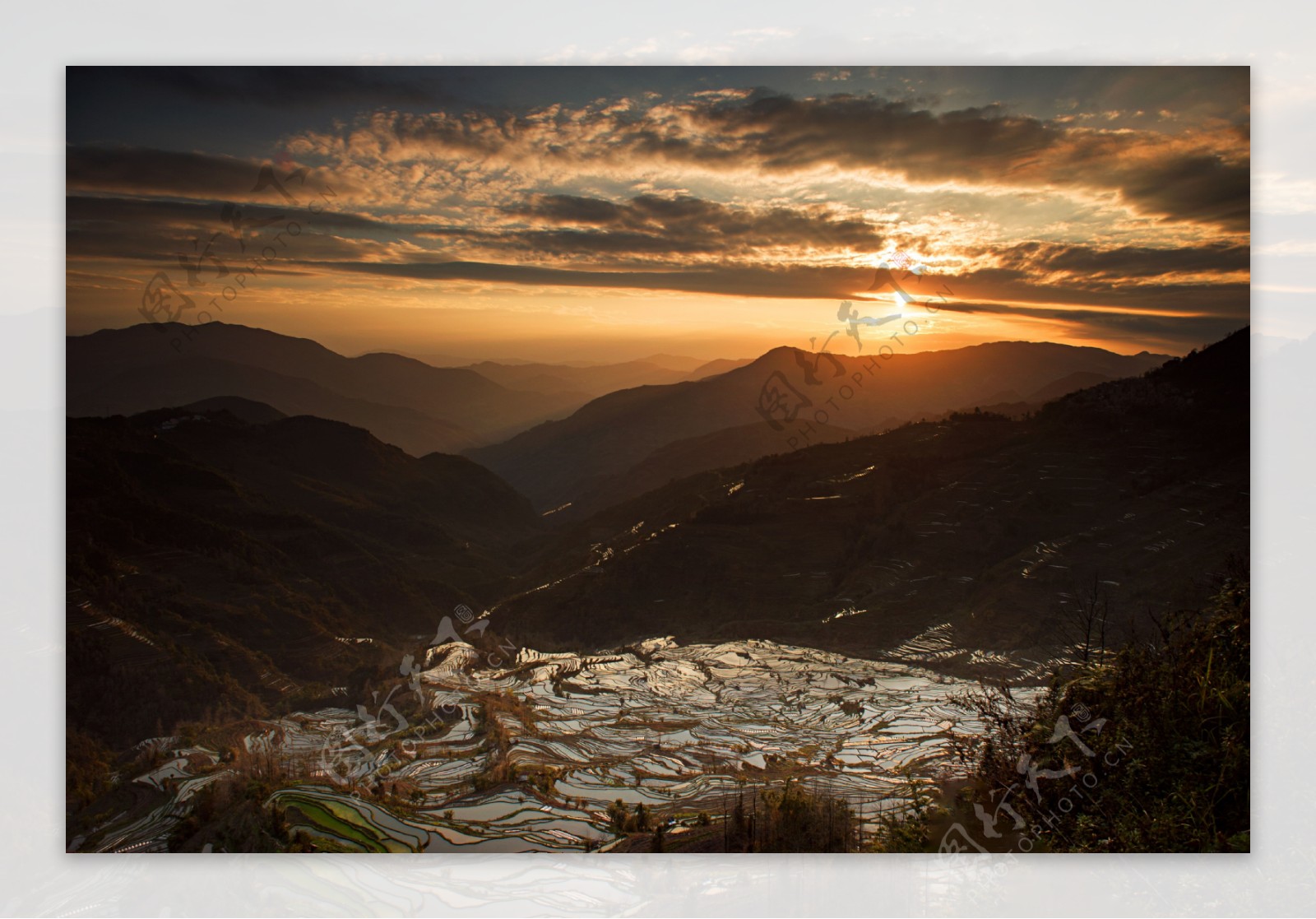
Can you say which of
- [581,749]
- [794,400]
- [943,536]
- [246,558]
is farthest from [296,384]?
[943,536]

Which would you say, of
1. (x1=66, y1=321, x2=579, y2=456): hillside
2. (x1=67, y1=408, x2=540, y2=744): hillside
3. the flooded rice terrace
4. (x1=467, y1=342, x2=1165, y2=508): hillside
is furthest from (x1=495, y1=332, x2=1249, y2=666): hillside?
(x1=66, y1=321, x2=579, y2=456): hillside

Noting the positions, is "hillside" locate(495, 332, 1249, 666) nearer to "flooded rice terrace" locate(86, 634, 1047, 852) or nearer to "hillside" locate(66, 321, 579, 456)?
"flooded rice terrace" locate(86, 634, 1047, 852)

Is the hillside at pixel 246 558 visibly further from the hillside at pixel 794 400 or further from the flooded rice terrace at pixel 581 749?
the hillside at pixel 794 400

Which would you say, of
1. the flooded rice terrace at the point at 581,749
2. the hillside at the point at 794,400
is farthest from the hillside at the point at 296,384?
the flooded rice terrace at the point at 581,749

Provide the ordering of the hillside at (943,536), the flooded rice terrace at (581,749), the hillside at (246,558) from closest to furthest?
the flooded rice terrace at (581,749) < the hillside at (246,558) < the hillside at (943,536)

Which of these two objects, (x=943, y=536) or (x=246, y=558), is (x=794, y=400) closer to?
(x=943, y=536)

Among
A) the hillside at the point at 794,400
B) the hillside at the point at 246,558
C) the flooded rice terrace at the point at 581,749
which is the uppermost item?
the hillside at the point at 794,400

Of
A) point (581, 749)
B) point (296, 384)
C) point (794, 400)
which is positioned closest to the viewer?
point (581, 749)

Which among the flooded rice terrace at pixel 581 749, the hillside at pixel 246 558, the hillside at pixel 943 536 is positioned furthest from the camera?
the hillside at pixel 943 536
